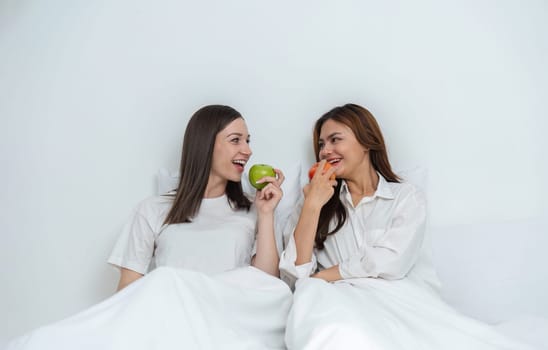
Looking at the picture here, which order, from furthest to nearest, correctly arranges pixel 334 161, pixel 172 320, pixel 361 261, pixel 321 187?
pixel 334 161, pixel 321 187, pixel 361 261, pixel 172 320

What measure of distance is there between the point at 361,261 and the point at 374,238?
0.12 m

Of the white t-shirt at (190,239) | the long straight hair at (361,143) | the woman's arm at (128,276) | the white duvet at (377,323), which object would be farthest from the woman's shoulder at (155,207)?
the white duvet at (377,323)

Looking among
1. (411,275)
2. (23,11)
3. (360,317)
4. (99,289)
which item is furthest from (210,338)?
(23,11)

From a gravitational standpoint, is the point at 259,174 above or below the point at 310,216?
above

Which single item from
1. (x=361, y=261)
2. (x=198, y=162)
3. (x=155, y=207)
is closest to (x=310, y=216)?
(x=361, y=261)

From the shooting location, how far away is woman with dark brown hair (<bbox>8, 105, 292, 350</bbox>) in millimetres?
977

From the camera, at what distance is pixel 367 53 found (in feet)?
6.54

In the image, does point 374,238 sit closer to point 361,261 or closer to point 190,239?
point 361,261

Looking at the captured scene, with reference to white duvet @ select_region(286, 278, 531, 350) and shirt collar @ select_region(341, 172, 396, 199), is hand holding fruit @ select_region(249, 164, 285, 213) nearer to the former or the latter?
shirt collar @ select_region(341, 172, 396, 199)

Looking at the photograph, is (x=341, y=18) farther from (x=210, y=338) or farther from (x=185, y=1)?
(x=210, y=338)

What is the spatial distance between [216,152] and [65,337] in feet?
2.95

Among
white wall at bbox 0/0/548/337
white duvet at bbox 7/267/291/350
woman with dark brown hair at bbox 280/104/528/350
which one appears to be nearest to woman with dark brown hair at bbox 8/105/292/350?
white duvet at bbox 7/267/291/350

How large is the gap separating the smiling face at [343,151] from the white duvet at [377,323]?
1.61 feet

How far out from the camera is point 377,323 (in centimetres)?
106
